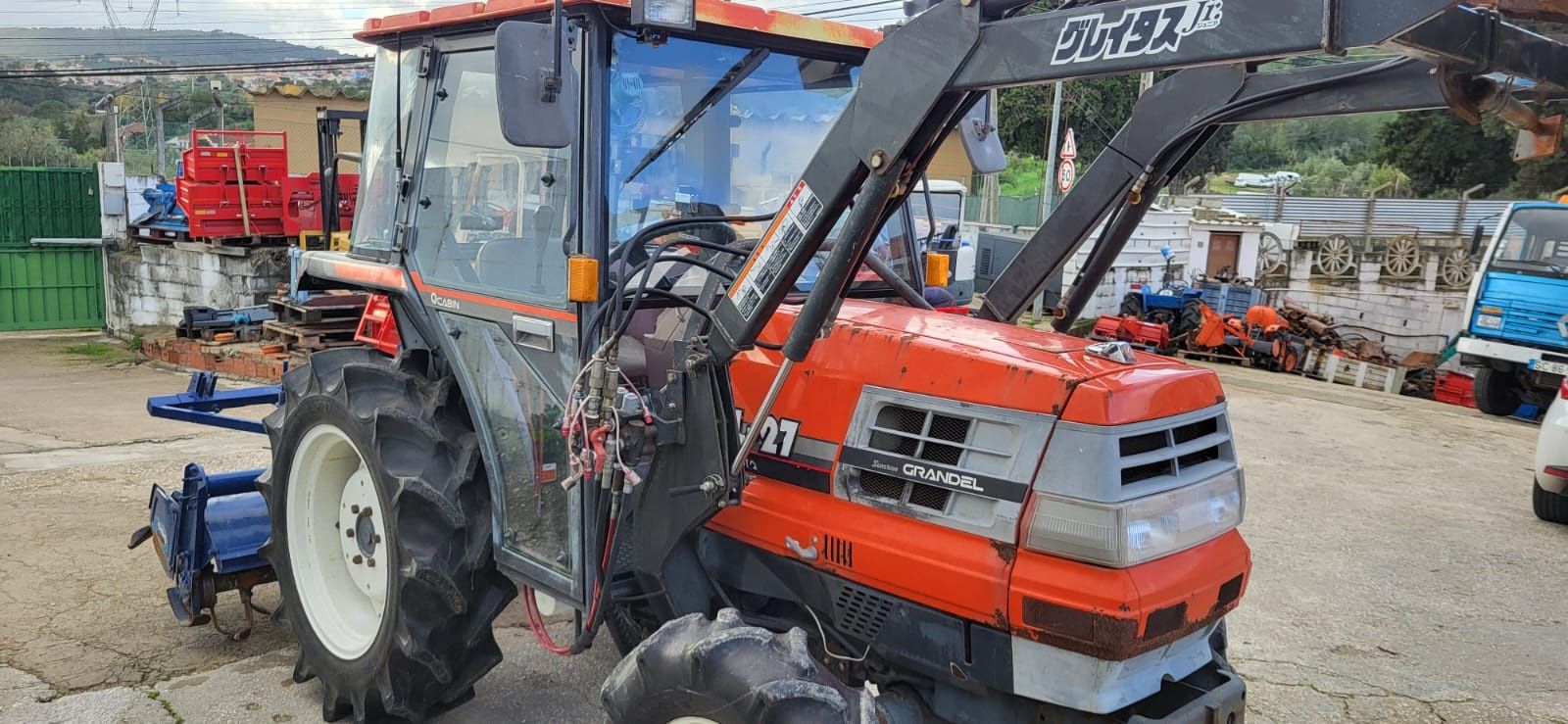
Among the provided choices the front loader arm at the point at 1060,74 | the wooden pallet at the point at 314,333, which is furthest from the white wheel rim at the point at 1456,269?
the front loader arm at the point at 1060,74

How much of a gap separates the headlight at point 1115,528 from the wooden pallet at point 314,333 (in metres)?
10.6

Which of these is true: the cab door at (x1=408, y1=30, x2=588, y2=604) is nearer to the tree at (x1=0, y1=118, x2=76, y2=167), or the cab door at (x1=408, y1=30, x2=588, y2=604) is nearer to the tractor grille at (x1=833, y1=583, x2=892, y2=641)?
the tractor grille at (x1=833, y1=583, x2=892, y2=641)

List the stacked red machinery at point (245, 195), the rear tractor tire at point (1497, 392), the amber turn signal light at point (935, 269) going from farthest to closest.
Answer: the stacked red machinery at point (245, 195), the rear tractor tire at point (1497, 392), the amber turn signal light at point (935, 269)

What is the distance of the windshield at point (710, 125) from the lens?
3162 millimetres

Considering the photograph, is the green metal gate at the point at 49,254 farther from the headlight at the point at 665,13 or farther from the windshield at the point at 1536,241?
the windshield at the point at 1536,241

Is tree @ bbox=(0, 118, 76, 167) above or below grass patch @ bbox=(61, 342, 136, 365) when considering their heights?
above

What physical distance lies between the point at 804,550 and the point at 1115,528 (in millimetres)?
854

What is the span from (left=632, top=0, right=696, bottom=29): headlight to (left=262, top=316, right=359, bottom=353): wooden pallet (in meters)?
10.0

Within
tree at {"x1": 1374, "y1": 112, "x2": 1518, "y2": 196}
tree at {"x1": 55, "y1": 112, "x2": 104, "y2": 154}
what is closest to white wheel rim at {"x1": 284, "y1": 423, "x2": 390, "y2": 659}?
tree at {"x1": 1374, "y1": 112, "x2": 1518, "y2": 196}

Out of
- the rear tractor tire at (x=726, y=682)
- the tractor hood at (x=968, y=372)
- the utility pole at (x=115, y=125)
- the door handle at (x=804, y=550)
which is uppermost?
the utility pole at (x=115, y=125)

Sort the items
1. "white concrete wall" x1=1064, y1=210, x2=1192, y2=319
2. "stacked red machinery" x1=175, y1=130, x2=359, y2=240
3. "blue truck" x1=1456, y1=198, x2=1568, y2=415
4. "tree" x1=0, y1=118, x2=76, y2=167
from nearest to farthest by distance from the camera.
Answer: "blue truck" x1=1456, y1=198, x2=1568, y2=415 → "stacked red machinery" x1=175, y1=130, x2=359, y2=240 → "white concrete wall" x1=1064, y1=210, x2=1192, y2=319 → "tree" x1=0, y1=118, x2=76, y2=167

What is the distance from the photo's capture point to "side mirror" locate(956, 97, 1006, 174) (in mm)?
3705

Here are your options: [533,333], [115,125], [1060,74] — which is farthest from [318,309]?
[1060,74]

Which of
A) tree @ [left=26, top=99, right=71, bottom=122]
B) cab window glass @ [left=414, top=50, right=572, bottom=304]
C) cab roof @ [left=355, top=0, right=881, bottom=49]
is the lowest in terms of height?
cab window glass @ [left=414, top=50, right=572, bottom=304]
